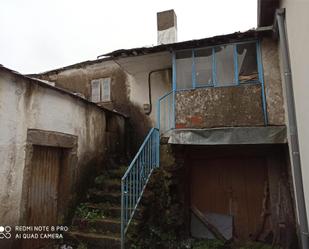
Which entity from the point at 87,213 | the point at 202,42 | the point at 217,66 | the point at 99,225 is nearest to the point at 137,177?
the point at 99,225

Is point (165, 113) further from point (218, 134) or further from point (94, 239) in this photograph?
point (94, 239)

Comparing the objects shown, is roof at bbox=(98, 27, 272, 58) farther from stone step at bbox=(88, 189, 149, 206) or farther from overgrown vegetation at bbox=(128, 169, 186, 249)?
stone step at bbox=(88, 189, 149, 206)

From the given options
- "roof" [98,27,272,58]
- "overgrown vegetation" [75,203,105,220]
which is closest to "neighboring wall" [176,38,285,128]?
"roof" [98,27,272,58]

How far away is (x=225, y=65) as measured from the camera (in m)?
6.24

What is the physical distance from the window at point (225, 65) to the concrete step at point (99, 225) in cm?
406

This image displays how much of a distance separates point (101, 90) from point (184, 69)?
3753 millimetres

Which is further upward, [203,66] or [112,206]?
[203,66]

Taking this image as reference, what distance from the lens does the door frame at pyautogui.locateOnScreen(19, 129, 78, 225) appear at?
455cm

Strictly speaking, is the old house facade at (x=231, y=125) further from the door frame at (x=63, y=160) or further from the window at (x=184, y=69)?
the door frame at (x=63, y=160)

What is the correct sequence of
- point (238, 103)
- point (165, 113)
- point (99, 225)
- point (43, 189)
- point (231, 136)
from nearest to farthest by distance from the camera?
point (99, 225) < point (43, 189) < point (231, 136) < point (238, 103) < point (165, 113)

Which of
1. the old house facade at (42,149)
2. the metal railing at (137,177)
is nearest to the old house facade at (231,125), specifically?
the metal railing at (137,177)

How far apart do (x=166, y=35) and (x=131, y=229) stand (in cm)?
640

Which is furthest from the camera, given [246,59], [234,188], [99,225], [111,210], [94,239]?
[234,188]

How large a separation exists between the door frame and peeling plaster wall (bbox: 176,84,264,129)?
8.80 ft
